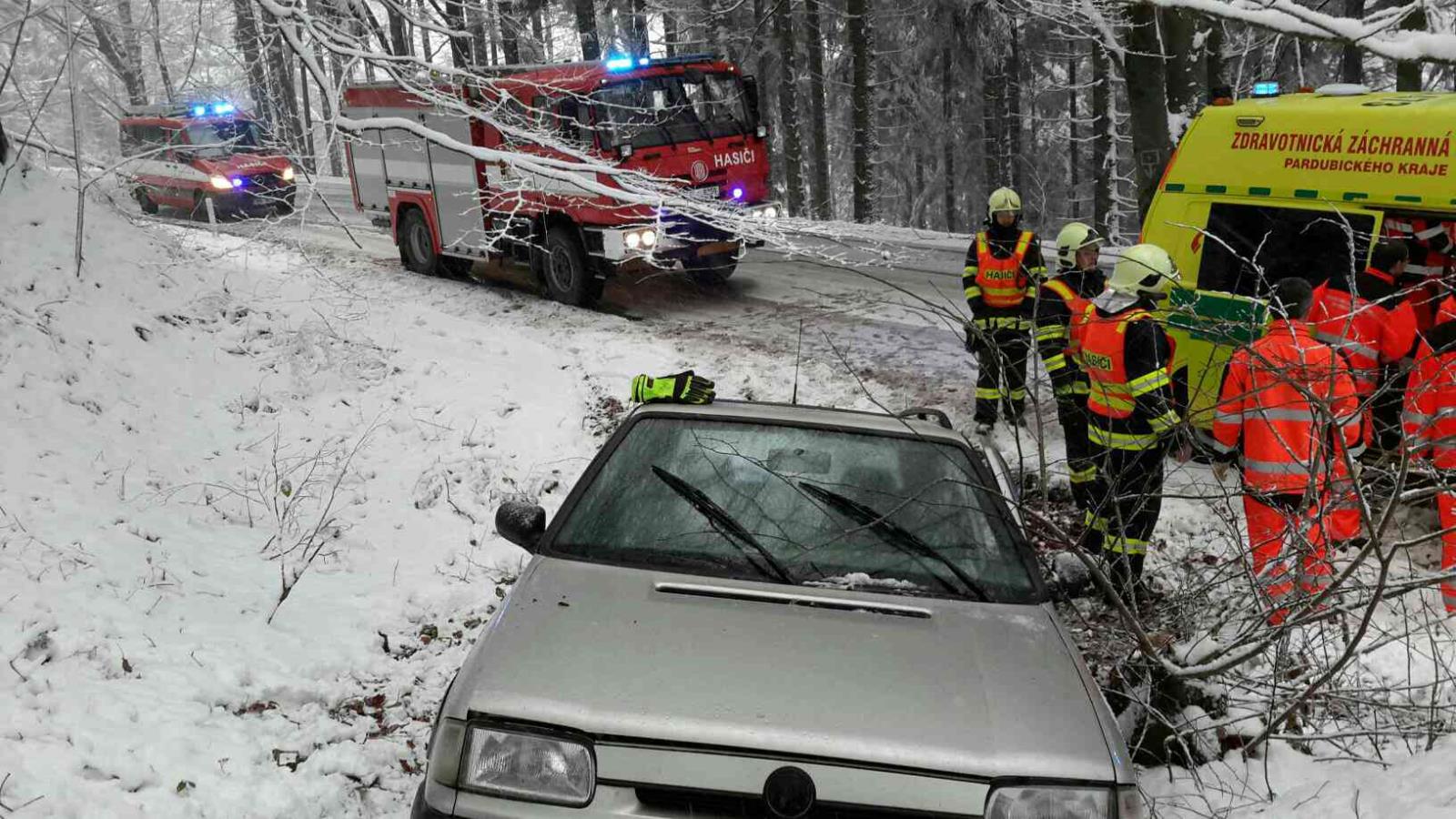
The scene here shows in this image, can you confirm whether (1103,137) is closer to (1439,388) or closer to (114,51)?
(114,51)

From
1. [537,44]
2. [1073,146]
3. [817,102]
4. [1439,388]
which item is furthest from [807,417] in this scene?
[1073,146]

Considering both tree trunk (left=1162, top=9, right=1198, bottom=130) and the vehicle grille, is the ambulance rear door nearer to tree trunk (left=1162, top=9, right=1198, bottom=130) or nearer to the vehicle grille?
the vehicle grille

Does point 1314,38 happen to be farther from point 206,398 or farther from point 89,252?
point 89,252

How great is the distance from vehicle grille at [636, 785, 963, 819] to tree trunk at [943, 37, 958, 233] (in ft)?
77.5

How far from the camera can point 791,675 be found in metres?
2.68

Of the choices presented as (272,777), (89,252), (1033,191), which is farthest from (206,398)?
(1033,191)

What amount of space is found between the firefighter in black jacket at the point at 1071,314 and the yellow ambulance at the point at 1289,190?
597 millimetres

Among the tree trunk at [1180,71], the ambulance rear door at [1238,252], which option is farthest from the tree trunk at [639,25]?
the ambulance rear door at [1238,252]

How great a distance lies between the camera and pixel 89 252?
8.60 metres

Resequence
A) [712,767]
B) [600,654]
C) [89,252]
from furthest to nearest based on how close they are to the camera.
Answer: [89,252], [600,654], [712,767]

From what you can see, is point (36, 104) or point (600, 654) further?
point (36, 104)

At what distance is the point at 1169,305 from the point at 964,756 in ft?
16.0

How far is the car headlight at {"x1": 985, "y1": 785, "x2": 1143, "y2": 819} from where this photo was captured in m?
2.45

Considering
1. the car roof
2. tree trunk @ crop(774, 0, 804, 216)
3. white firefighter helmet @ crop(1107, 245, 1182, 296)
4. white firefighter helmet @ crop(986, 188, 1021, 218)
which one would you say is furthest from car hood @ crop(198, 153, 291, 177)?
the car roof
